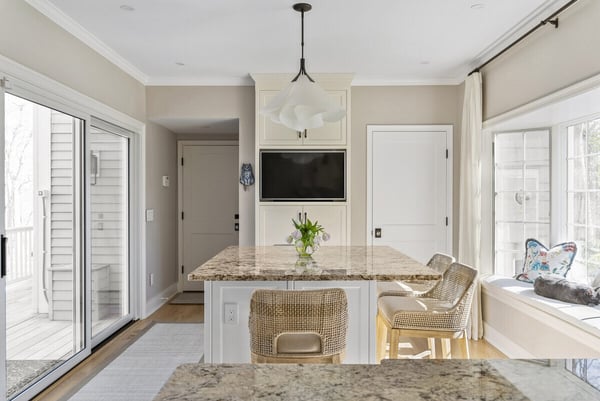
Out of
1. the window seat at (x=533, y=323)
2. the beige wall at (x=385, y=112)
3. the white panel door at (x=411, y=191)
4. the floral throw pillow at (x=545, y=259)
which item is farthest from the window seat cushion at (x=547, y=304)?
the beige wall at (x=385, y=112)

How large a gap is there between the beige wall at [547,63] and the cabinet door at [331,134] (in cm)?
135

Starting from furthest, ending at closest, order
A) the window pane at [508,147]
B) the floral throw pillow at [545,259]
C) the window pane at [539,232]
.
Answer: the window pane at [508,147], the window pane at [539,232], the floral throw pillow at [545,259]

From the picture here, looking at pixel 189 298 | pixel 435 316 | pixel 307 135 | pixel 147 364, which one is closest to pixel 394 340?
pixel 435 316

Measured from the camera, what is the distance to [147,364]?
3.27 metres

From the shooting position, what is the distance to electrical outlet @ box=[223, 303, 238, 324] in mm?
2244

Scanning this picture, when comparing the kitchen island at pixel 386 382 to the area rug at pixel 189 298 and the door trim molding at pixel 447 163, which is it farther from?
the area rug at pixel 189 298

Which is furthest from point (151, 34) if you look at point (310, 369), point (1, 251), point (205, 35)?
point (310, 369)

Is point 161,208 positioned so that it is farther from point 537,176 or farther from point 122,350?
point 537,176

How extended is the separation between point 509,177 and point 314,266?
251 centimetres

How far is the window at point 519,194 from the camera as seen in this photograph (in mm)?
3598

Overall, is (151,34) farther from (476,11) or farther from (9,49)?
(476,11)

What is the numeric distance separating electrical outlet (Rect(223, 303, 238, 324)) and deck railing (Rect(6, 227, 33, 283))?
1371 millimetres

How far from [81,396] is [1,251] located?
3.60 feet

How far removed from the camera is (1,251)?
2.34 metres
